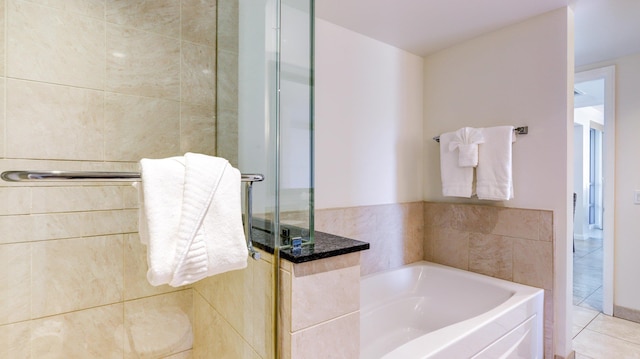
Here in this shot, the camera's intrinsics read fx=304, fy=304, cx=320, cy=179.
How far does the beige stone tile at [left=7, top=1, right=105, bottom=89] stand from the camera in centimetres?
117

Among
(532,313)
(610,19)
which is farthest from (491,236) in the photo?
(610,19)

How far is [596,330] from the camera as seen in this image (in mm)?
2447

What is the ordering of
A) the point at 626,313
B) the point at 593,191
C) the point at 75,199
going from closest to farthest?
the point at 75,199, the point at 626,313, the point at 593,191

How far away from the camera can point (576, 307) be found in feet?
9.46

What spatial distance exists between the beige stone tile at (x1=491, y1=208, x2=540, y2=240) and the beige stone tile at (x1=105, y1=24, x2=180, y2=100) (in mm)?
2294

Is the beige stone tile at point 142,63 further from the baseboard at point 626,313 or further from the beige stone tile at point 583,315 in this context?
the baseboard at point 626,313

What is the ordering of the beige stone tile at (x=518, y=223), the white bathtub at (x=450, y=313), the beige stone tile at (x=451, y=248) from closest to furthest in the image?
the white bathtub at (x=450, y=313)
the beige stone tile at (x=518, y=223)
the beige stone tile at (x=451, y=248)

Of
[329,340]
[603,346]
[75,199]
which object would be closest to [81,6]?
[75,199]

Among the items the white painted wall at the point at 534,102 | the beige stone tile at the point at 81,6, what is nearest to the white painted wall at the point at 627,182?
the white painted wall at the point at 534,102

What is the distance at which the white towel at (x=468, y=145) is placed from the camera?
7.25 feet

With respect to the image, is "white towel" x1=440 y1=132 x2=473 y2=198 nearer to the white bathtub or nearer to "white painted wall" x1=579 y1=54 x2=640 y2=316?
the white bathtub

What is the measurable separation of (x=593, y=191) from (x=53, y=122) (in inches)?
326

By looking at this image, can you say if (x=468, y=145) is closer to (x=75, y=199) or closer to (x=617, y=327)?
(x=617, y=327)

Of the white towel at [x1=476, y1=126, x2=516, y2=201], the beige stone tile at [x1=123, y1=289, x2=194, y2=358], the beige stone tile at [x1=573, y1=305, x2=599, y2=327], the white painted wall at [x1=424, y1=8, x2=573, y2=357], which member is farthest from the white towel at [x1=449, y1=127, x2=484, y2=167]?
the beige stone tile at [x1=123, y1=289, x2=194, y2=358]
